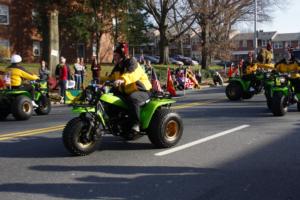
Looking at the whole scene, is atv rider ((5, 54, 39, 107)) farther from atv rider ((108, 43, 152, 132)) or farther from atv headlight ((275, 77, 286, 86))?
atv headlight ((275, 77, 286, 86))

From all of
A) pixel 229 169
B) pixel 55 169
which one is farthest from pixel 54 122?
pixel 229 169

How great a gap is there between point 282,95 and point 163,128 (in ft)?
18.3

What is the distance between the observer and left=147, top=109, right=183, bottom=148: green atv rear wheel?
8.52 meters

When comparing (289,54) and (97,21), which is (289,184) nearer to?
(289,54)

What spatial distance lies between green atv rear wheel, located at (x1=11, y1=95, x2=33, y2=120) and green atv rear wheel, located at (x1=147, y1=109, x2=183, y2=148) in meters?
6.06

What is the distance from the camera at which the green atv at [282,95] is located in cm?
1300

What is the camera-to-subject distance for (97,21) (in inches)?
1699

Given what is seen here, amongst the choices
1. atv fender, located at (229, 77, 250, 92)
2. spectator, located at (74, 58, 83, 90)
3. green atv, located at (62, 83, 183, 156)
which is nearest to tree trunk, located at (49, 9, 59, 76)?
spectator, located at (74, 58, 83, 90)

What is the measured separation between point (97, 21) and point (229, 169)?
3725 cm

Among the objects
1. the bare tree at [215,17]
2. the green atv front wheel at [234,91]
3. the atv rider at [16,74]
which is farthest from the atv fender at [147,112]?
the bare tree at [215,17]

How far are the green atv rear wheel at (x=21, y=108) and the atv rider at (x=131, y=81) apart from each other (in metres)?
5.80

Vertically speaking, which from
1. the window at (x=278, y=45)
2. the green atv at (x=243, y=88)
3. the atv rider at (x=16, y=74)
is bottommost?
the green atv at (x=243, y=88)

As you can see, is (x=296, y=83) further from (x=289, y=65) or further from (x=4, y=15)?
(x=4, y=15)

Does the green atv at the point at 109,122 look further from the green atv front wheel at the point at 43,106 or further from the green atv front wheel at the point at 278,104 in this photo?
the green atv front wheel at the point at 43,106
